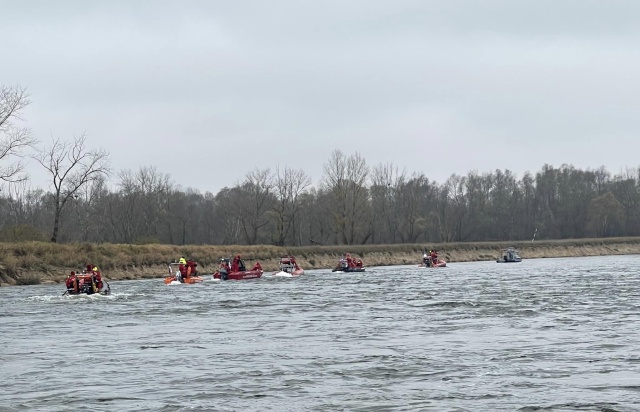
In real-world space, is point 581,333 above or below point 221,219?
below

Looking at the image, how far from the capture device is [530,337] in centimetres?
2344

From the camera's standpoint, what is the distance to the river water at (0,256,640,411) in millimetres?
15750

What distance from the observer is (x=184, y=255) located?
70625mm

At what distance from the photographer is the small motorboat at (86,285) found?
136 ft

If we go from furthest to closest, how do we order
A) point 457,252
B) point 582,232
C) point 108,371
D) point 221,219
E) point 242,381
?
point 582,232 < point 221,219 < point 457,252 < point 108,371 < point 242,381

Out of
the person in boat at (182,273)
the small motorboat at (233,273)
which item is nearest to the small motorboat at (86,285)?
the person in boat at (182,273)

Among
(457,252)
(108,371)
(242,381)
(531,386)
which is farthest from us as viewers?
(457,252)

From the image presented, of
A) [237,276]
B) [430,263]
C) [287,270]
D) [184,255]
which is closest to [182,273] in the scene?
[237,276]

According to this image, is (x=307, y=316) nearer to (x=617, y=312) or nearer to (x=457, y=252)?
(x=617, y=312)

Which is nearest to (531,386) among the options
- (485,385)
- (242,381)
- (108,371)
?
(485,385)

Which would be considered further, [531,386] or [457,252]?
[457,252]

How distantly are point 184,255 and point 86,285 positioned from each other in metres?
28.9

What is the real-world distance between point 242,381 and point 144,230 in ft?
355

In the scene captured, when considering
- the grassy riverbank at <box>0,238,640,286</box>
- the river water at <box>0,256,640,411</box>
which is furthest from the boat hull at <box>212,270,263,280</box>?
the river water at <box>0,256,640,411</box>
